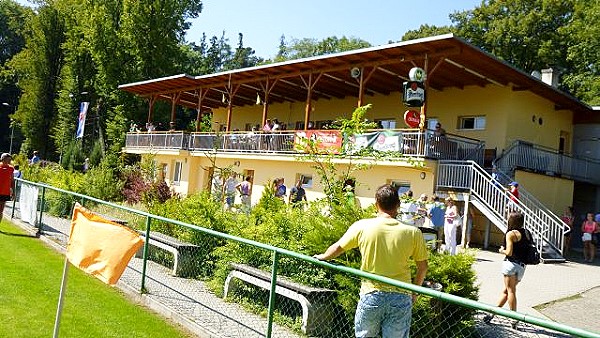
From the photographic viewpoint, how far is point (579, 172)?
23156mm

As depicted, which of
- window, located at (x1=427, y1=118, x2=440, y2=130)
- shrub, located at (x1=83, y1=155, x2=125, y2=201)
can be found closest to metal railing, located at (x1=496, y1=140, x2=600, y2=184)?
window, located at (x1=427, y1=118, x2=440, y2=130)

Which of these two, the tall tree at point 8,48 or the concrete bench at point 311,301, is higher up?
the tall tree at point 8,48

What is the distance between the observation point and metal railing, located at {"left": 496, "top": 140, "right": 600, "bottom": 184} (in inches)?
743

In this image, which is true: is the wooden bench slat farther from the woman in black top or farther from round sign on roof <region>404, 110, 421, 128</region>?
round sign on roof <region>404, 110, 421, 128</region>

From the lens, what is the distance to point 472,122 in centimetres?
2136

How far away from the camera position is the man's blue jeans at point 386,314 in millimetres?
3936

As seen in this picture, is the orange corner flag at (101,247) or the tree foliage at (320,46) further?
the tree foliage at (320,46)

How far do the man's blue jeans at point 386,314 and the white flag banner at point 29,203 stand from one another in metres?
10.3

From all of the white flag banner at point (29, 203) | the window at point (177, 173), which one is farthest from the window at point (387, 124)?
the white flag banner at point (29, 203)

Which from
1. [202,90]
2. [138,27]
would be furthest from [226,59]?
[202,90]

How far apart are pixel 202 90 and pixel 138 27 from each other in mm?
17116

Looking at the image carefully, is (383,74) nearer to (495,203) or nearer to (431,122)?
(431,122)

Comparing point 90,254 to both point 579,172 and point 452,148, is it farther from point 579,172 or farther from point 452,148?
point 579,172

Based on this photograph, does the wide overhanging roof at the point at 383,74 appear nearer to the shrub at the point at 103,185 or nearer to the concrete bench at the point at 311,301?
the shrub at the point at 103,185
